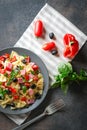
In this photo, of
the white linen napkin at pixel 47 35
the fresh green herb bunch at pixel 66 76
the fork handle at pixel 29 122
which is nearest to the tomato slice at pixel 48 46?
the white linen napkin at pixel 47 35

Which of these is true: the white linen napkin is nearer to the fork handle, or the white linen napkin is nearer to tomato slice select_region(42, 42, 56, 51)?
tomato slice select_region(42, 42, 56, 51)

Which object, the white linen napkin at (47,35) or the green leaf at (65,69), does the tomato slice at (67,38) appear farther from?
the green leaf at (65,69)

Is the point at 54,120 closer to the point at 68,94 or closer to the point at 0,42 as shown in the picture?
the point at 68,94

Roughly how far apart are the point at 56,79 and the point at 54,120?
10.6 inches

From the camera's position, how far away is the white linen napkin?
3.19m

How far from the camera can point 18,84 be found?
3.05m

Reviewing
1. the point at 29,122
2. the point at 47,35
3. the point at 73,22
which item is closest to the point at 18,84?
the point at 29,122

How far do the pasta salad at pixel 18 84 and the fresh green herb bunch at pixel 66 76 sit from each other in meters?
0.11

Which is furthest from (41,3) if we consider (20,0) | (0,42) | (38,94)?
(38,94)

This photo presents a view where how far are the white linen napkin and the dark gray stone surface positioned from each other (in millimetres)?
40

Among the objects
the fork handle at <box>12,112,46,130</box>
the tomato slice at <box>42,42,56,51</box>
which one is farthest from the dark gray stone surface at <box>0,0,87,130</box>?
the tomato slice at <box>42,42,56,51</box>

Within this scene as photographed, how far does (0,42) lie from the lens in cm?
322

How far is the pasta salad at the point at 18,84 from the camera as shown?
305 centimetres

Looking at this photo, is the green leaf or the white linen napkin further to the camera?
the white linen napkin
